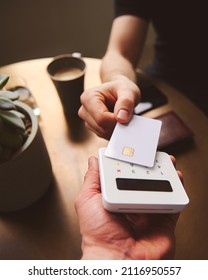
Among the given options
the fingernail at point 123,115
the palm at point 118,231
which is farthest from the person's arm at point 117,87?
the palm at point 118,231

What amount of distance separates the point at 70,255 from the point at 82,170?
0.17 meters

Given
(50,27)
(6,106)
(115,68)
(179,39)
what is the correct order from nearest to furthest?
(6,106)
(115,68)
(179,39)
(50,27)

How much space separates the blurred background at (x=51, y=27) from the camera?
4.73 feet

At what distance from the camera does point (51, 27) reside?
1.54 metres

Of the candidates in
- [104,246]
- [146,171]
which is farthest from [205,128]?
[104,246]

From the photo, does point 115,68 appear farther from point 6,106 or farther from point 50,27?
point 50,27

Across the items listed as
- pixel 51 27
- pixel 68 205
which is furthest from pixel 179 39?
pixel 51 27

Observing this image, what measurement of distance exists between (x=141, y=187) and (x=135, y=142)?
0.09m

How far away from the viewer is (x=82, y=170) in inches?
22.2

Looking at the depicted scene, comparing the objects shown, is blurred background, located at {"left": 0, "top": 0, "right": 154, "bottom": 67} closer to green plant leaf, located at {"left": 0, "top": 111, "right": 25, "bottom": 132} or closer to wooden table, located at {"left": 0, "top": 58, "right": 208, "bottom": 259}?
wooden table, located at {"left": 0, "top": 58, "right": 208, "bottom": 259}

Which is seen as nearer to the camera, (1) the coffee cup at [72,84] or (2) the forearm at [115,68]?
(1) the coffee cup at [72,84]

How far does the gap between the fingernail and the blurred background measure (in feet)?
4.02

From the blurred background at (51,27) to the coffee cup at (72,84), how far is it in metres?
1.00

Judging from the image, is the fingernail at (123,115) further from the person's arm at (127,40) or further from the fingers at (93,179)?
the person's arm at (127,40)
